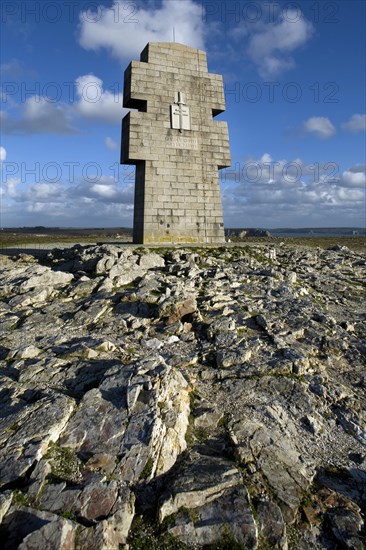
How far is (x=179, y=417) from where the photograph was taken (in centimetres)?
644

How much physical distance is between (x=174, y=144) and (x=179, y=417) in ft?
51.1

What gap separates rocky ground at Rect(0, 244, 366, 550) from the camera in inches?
184

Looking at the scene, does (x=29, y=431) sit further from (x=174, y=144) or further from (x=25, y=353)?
(x=174, y=144)

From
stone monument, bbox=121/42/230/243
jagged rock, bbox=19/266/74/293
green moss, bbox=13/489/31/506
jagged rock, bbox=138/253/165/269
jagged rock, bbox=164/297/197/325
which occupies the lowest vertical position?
green moss, bbox=13/489/31/506

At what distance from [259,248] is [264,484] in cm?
1544

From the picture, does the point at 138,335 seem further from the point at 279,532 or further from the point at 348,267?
the point at 348,267

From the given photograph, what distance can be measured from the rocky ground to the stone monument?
6557 mm

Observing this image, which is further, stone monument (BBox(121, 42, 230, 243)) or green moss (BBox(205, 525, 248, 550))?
stone monument (BBox(121, 42, 230, 243))

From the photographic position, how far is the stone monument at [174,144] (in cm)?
1839

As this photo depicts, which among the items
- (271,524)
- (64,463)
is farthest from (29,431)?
(271,524)

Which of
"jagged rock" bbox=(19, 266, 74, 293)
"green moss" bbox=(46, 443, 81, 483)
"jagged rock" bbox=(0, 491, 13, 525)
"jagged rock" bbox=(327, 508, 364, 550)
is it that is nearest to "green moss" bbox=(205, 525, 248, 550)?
"jagged rock" bbox=(327, 508, 364, 550)

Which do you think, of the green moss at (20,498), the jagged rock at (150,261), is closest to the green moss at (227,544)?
the green moss at (20,498)

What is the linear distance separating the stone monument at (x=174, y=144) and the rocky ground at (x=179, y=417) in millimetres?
6557

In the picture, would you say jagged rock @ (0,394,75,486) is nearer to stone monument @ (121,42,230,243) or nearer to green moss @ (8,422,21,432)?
green moss @ (8,422,21,432)
